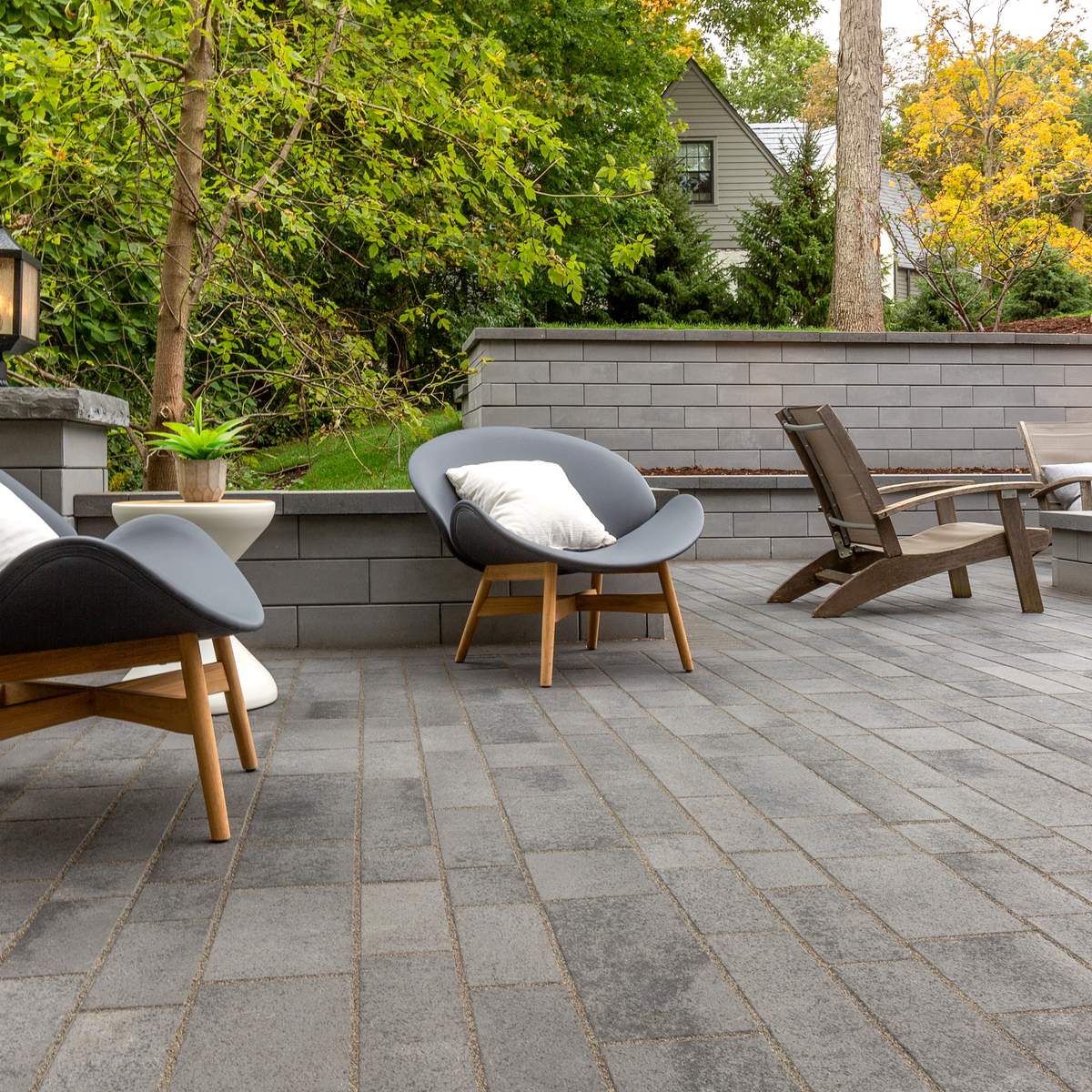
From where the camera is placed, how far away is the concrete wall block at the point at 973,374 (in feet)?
28.7

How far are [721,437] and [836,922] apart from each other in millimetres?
6997

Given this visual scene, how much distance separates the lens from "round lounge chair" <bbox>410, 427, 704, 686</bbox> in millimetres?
3768

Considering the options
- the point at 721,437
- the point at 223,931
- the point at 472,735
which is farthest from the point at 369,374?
the point at 223,931

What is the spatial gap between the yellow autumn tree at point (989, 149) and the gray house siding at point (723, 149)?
16.5 ft

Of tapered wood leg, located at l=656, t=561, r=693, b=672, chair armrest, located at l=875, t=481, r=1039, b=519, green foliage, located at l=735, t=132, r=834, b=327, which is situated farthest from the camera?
green foliage, located at l=735, t=132, r=834, b=327

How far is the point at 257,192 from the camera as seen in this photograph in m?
5.08

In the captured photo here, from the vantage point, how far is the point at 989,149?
15.4 metres

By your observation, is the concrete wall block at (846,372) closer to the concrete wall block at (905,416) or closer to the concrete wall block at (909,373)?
the concrete wall block at (909,373)

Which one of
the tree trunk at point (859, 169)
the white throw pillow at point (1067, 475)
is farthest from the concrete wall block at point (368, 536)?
the tree trunk at point (859, 169)

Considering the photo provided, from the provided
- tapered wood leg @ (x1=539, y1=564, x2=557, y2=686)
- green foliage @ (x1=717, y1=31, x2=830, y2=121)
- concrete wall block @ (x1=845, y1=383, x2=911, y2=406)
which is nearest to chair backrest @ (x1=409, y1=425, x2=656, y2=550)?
tapered wood leg @ (x1=539, y1=564, x2=557, y2=686)

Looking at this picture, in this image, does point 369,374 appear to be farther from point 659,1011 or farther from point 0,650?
point 659,1011

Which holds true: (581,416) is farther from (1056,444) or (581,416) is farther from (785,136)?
(785,136)

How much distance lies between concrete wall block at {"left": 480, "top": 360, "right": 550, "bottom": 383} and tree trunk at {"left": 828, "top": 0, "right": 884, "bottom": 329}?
10.4 feet

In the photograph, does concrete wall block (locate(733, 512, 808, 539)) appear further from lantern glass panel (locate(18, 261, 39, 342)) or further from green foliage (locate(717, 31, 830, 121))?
green foliage (locate(717, 31, 830, 121))
